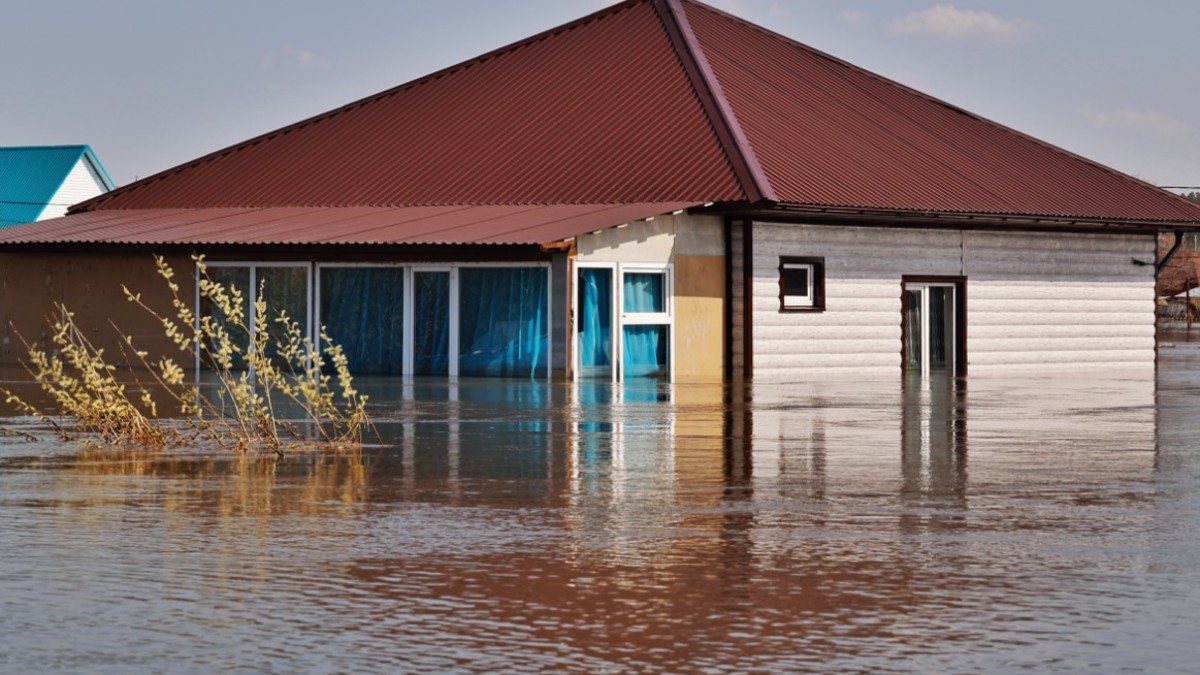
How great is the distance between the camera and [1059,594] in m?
8.64

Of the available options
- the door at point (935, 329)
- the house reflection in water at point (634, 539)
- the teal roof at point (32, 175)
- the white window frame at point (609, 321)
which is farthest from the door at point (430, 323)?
the teal roof at point (32, 175)

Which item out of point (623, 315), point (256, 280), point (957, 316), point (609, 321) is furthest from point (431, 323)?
point (957, 316)

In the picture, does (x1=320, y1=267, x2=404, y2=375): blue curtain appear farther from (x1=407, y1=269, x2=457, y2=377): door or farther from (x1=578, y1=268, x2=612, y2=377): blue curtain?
(x1=578, y1=268, x2=612, y2=377): blue curtain

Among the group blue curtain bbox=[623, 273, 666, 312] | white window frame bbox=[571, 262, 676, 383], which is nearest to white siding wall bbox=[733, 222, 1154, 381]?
white window frame bbox=[571, 262, 676, 383]

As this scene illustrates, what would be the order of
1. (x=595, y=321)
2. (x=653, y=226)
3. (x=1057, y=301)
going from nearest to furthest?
(x=595, y=321), (x=653, y=226), (x=1057, y=301)

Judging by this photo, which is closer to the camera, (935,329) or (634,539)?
(634,539)

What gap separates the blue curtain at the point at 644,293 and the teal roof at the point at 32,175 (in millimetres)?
45822

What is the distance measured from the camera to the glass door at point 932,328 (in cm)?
3781

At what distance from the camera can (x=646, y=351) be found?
→ 33.2 m

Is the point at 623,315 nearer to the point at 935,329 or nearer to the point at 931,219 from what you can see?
the point at 931,219

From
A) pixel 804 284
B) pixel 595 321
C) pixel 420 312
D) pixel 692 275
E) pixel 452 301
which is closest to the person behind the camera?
pixel 595 321

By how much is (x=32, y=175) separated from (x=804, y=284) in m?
50.1

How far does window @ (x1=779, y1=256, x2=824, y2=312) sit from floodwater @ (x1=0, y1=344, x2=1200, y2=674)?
55.1ft

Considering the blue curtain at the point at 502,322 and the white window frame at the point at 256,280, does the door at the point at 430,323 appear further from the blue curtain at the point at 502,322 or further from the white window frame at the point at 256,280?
the white window frame at the point at 256,280
